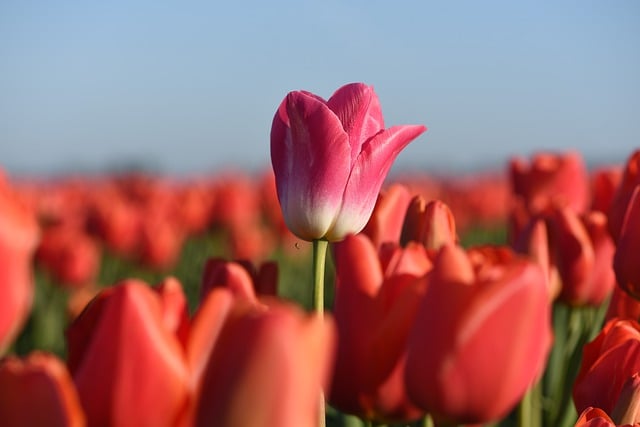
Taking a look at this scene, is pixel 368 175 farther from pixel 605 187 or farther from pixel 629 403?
pixel 605 187

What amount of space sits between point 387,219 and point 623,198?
36 centimetres

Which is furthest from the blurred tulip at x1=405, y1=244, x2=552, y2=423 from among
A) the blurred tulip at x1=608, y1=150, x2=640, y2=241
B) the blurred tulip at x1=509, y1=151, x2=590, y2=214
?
the blurred tulip at x1=509, y1=151, x2=590, y2=214

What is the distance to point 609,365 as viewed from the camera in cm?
99

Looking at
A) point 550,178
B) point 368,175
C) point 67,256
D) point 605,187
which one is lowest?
point 67,256

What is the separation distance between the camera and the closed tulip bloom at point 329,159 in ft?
3.39

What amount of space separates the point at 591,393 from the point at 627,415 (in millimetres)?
86

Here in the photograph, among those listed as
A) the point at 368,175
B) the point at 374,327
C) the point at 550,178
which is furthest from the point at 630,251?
the point at 550,178

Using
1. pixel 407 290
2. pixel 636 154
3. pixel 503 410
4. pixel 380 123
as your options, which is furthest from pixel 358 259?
pixel 636 154

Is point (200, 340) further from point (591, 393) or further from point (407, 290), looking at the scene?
A: point (591, 393)

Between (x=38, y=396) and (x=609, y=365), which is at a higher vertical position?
(x=38, y=396)

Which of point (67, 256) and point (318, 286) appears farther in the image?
point (67, 256)

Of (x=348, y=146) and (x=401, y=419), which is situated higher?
(x=348, y=146)

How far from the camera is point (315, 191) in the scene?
1.06 m

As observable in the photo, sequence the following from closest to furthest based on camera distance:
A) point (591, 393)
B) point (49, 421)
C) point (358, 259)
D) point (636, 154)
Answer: point (49, 421) < point (358, 259) < point (591, 393) < point (636, 154)
